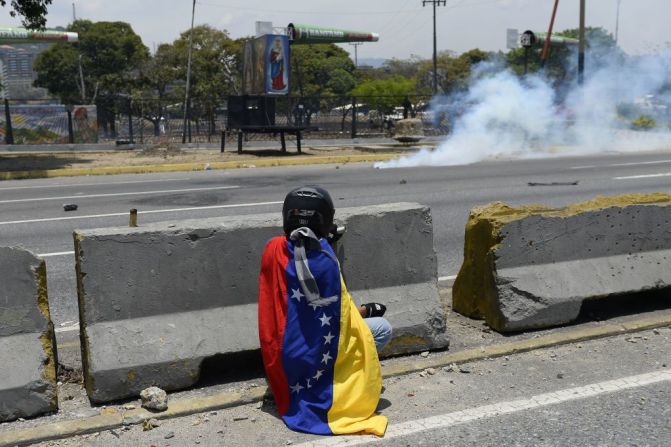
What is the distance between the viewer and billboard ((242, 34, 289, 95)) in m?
23.7

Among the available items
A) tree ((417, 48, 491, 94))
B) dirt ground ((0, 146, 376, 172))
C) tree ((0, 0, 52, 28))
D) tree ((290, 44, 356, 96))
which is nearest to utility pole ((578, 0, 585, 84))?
dirt ground ((0, 146, 376, 172))

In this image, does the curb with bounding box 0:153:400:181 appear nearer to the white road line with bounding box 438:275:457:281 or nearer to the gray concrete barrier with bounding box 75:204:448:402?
the white road line with bounding box 438:275:457:281

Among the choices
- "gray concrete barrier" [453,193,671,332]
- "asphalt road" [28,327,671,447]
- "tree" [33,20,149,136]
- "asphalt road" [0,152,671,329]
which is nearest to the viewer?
"asphalt road" [28,327,671,447]

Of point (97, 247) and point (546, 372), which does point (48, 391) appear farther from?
point (546, 372)

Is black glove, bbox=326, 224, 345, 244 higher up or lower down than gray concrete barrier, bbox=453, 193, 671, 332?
higher up

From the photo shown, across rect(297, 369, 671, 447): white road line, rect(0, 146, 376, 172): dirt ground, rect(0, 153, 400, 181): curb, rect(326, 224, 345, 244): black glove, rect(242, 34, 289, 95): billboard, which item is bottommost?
rect(297, 369, 671, 447): white road line

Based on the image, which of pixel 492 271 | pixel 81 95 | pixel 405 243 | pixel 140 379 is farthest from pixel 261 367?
pixel 81 95

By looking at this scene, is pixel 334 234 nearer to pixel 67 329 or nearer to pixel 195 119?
pixel 67 329

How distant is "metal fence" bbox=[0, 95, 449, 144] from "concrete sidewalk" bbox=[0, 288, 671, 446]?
2097 centimetres

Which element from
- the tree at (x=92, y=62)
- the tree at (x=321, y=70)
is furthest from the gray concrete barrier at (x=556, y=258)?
the tree at (x=321, y=70)

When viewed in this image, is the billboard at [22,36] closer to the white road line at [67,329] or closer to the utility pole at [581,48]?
the utility pole at [581,48]

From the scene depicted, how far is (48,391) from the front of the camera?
13.2 feet

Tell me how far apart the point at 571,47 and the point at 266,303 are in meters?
30.9

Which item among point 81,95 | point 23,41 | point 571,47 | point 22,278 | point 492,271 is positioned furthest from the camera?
point 81,95
